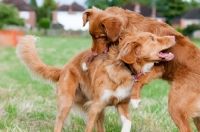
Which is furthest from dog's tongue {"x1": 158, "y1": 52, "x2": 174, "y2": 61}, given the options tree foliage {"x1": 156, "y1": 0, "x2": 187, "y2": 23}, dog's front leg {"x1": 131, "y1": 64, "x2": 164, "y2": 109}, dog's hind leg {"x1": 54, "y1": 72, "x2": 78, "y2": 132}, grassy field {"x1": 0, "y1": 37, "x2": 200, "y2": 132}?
tree foliage {"x1": 156, "y1": 0, "x2": 187, "y2": 23}

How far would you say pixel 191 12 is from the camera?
4129 inches

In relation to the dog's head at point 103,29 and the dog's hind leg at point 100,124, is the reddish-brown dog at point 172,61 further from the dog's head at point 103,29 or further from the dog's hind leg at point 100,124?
the dog's hind leg at point 100,124

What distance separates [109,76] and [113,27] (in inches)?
31.5

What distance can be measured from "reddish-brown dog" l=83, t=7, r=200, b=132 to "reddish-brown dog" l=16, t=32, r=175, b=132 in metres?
0.15

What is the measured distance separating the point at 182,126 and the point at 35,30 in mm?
68086

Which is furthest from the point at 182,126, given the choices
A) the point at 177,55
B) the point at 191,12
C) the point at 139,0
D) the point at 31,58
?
the point at 139,0

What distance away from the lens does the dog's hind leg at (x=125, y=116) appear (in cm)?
668

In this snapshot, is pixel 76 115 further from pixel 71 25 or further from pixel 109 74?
pixel 71 25

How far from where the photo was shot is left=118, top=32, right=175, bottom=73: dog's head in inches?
252

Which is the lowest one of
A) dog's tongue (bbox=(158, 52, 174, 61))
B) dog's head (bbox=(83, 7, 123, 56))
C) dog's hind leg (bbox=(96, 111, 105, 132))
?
dog's hind leg (bbox=(96, 111, 105, 132))

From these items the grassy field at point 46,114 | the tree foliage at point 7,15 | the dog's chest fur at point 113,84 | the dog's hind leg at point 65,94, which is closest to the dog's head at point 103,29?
the dog's chest fur at point 113,84

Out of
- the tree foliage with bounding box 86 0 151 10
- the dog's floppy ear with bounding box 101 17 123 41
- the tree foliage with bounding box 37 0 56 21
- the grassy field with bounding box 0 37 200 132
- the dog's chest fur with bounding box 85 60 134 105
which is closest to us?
the dog's chest fur with bounding box 85 60 134 105

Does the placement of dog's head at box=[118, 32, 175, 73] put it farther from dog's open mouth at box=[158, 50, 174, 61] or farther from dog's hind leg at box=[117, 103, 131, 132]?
dog's hind leg at box=[117, 103, 131, 132]

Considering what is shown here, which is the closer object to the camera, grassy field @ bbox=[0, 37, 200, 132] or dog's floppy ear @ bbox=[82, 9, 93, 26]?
grassy field @ bbox=[0, 37, 200, 132]
